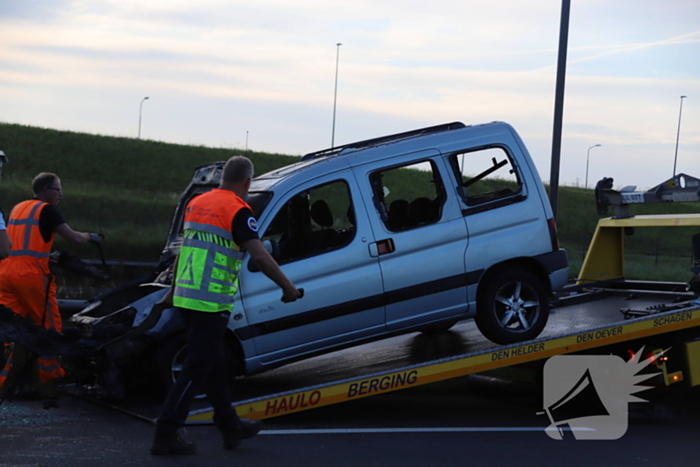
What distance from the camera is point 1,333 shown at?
582 cm

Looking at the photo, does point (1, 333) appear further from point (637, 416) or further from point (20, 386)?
point (637, 416)

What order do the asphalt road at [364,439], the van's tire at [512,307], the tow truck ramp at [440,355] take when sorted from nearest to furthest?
the asphalt road at [364,439] → the tow truck ramp at [440,355] → the van's tire at [512,307]

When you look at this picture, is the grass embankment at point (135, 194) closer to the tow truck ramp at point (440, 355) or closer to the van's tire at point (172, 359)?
the tow truck ramp at point (440, 355)

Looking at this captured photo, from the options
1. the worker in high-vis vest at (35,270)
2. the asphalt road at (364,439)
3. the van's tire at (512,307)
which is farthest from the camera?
the van's tire at (512,307)


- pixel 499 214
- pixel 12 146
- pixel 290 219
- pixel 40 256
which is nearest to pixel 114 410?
pixel 40 256

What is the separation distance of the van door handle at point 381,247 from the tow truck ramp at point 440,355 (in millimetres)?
926

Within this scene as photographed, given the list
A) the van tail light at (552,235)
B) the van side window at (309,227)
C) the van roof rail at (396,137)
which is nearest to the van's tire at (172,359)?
the van side window at (309,227)

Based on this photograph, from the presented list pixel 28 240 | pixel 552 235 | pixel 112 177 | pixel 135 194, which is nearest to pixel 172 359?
pixel 28 240

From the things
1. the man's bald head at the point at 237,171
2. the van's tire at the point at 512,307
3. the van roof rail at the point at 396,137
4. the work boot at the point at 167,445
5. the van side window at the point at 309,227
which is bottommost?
the work boot at the point at 167,445

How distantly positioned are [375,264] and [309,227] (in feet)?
2.52

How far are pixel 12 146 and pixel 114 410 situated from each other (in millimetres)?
50171

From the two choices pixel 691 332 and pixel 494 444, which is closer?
pixel 494 444

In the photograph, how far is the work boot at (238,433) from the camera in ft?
16.6

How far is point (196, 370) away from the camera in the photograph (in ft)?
15.9
